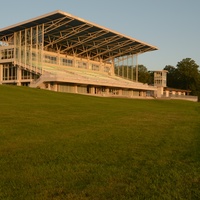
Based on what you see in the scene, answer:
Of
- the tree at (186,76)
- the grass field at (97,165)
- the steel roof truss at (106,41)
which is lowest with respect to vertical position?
the grass field at (97,165)

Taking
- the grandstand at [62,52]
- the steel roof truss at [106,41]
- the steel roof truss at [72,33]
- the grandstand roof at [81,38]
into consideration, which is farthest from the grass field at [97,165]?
the steel roof truss at [106,41]

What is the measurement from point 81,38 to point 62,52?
764cm

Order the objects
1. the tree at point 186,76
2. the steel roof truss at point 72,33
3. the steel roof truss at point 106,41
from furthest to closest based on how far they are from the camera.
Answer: the tree at point 186,76, the steel roof truss at point 106,41, the steel roof truss at point 72,33

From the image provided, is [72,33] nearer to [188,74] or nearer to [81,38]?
[81,38]

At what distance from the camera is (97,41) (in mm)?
64688

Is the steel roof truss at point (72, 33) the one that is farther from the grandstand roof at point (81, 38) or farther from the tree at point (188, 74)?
the tree at point (188, 74)

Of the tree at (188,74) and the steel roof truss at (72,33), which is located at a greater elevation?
the steel roof truss at (72,33)

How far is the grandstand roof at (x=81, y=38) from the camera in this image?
4953 cm

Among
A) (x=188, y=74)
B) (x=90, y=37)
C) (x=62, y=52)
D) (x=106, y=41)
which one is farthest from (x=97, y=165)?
(x=188, y=74)

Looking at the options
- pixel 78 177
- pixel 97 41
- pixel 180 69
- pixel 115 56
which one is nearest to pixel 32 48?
pixel 97 41

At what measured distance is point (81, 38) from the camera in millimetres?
61844

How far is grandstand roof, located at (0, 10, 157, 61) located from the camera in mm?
49531

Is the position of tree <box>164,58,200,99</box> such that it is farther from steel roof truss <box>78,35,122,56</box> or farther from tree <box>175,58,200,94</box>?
steel roof truss <box>78,35,122,56</box>

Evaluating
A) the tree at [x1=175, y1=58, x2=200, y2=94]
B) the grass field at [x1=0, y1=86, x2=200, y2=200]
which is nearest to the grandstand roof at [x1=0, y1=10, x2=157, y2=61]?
the tree at [x1=175, y1=58, x2=200, y2=94]
